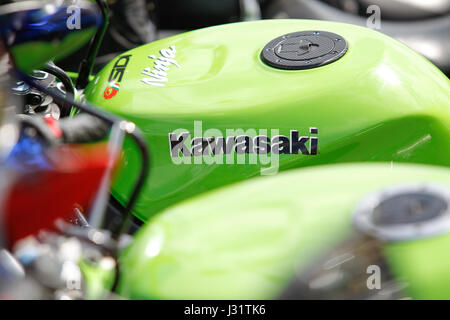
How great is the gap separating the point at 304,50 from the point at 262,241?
1.96ft

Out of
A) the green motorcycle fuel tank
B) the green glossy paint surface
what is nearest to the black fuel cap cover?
the green motorcycle fuel tank

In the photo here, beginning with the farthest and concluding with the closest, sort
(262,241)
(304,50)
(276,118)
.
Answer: (304,50) → (276,118) → (262,241)

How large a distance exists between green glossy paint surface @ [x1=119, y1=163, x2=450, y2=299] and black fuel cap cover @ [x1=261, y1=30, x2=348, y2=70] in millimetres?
364

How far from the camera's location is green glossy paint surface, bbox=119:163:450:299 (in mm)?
715

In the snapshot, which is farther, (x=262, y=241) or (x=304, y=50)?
(x=304, y=50)

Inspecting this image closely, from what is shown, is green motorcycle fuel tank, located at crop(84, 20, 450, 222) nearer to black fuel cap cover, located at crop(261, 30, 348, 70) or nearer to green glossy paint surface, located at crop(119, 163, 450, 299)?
black fuel cap cover, located at crop(261, 30, 348, 70)

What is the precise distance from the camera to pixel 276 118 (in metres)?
1.12

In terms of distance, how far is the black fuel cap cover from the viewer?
120 centimetres

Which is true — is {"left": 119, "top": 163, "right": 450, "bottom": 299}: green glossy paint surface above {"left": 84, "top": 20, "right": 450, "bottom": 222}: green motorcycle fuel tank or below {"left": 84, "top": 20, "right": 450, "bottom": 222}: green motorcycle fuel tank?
above

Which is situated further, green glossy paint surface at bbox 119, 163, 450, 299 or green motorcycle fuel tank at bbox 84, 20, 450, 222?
green motorcycle fuel tank at bbox 84, 20, 450, 222

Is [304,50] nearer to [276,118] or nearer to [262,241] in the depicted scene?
[276,118]

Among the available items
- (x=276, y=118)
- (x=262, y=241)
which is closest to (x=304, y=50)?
(x=276, y=118)

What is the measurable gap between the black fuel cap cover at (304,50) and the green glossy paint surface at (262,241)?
36 cm

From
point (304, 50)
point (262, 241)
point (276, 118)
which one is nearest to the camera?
point (262, 241)
